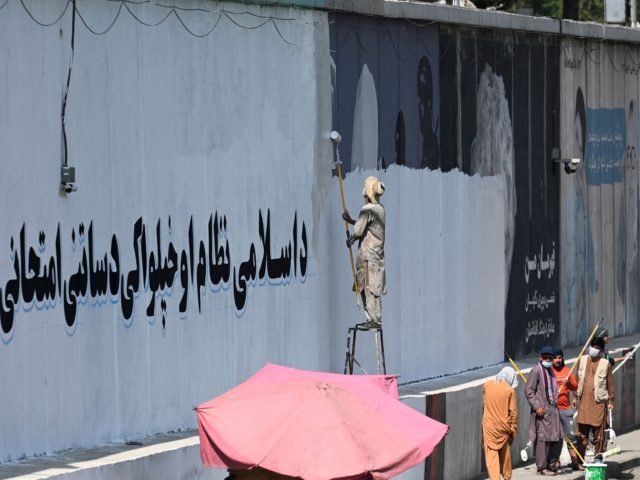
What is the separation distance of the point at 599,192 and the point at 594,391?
6.26m

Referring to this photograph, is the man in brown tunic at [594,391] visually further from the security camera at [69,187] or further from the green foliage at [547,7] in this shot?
the green foliage at [547,7]

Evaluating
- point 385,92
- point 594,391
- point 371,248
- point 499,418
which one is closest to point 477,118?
point 385,92

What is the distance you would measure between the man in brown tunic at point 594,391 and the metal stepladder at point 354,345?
3.19 meters

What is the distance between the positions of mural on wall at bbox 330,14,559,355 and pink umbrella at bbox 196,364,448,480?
723 centimetres

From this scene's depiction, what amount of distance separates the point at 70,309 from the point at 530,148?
11.4 metres

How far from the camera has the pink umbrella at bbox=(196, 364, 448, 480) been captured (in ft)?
38.8

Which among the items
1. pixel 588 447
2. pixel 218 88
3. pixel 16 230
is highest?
pixel 218 88

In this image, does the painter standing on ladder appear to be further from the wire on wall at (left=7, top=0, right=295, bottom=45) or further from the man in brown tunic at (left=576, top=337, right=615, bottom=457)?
the man in brown tunic at (left=576, top=337, right=615, bottom=457)

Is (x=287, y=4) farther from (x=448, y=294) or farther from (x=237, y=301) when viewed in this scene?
(x=448, y=294)

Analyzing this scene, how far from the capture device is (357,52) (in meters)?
20.0

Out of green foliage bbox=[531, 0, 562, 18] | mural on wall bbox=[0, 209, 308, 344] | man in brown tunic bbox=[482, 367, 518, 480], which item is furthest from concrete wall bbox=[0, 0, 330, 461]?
green foliage bbox=[531, 0, 562, 18]

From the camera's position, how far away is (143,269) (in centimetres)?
1583

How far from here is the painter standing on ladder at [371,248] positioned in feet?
60.7

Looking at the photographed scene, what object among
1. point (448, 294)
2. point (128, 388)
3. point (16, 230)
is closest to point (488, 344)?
point (448, 294)
